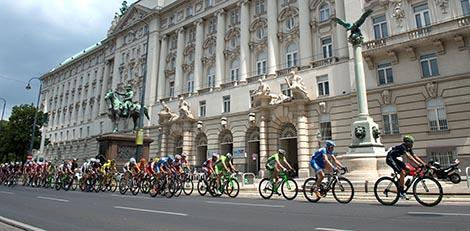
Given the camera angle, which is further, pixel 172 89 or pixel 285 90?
pixel 172 89

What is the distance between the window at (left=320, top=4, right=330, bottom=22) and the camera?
1236 inches

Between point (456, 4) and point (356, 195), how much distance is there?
59.7 feet

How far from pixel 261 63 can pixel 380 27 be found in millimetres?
12044

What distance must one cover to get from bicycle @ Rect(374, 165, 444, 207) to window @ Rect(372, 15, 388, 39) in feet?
63.1

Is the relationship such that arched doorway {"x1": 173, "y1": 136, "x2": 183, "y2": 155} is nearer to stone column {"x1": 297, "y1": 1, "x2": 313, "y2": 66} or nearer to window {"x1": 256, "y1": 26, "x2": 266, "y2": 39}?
window {"x1": 256, "y1": 26, "x2": 266, "y2": 39}

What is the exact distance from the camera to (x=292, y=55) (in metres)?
33.1

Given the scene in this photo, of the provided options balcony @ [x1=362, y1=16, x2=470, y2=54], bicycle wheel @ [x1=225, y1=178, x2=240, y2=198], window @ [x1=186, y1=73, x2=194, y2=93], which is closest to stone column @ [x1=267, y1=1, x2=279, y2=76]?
balcony @ [x1=362, y1=16, x2=470, y2=54]

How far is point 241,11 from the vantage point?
37438 mm

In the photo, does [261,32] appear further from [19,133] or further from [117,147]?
[19,133]

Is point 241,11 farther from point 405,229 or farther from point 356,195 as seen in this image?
point 405,229

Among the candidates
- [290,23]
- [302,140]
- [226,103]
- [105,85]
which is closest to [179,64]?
[226,103]

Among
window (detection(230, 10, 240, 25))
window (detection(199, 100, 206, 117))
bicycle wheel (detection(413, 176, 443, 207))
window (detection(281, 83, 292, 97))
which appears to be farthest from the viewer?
window (detection(230, 10, 240, 25))

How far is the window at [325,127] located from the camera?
93.3 feet

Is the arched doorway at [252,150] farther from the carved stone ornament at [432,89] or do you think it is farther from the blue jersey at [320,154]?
the blue jersey at [320,154]
